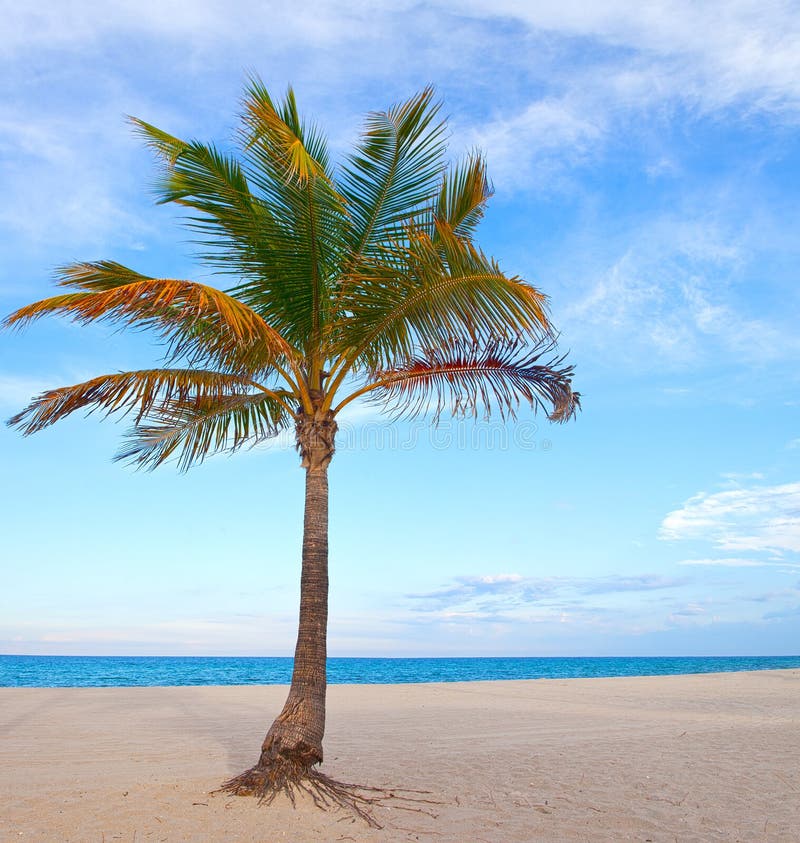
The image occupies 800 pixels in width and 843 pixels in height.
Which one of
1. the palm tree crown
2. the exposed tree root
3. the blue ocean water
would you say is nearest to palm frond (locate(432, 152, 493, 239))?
the palm tree crown

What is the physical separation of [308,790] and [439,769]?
2.82 m

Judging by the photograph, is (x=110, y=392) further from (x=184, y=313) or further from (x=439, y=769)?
(x=439, y=769)

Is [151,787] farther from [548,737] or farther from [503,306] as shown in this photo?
[548,737]

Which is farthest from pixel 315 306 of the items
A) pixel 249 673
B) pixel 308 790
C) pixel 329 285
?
pixel 249 673

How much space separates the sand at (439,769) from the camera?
6.30 m

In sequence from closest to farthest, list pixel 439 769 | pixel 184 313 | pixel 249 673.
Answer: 1. pixel 184 313
2. pixel 439 769
3. pixel 249 673

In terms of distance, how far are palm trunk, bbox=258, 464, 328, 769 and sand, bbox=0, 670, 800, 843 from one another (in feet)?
1.57

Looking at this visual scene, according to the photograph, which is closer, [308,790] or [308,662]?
[308,790]

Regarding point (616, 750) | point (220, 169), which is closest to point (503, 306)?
point (220, 169)

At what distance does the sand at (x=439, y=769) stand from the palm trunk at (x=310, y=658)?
1.57 ft

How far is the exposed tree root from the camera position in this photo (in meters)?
6.61

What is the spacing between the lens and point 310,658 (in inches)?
277

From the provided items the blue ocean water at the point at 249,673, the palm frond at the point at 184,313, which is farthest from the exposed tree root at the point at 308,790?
the blue ocean water at the point at 249,673

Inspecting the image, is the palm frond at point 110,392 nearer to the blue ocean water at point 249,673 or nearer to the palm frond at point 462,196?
the palm frond at point 462,196
